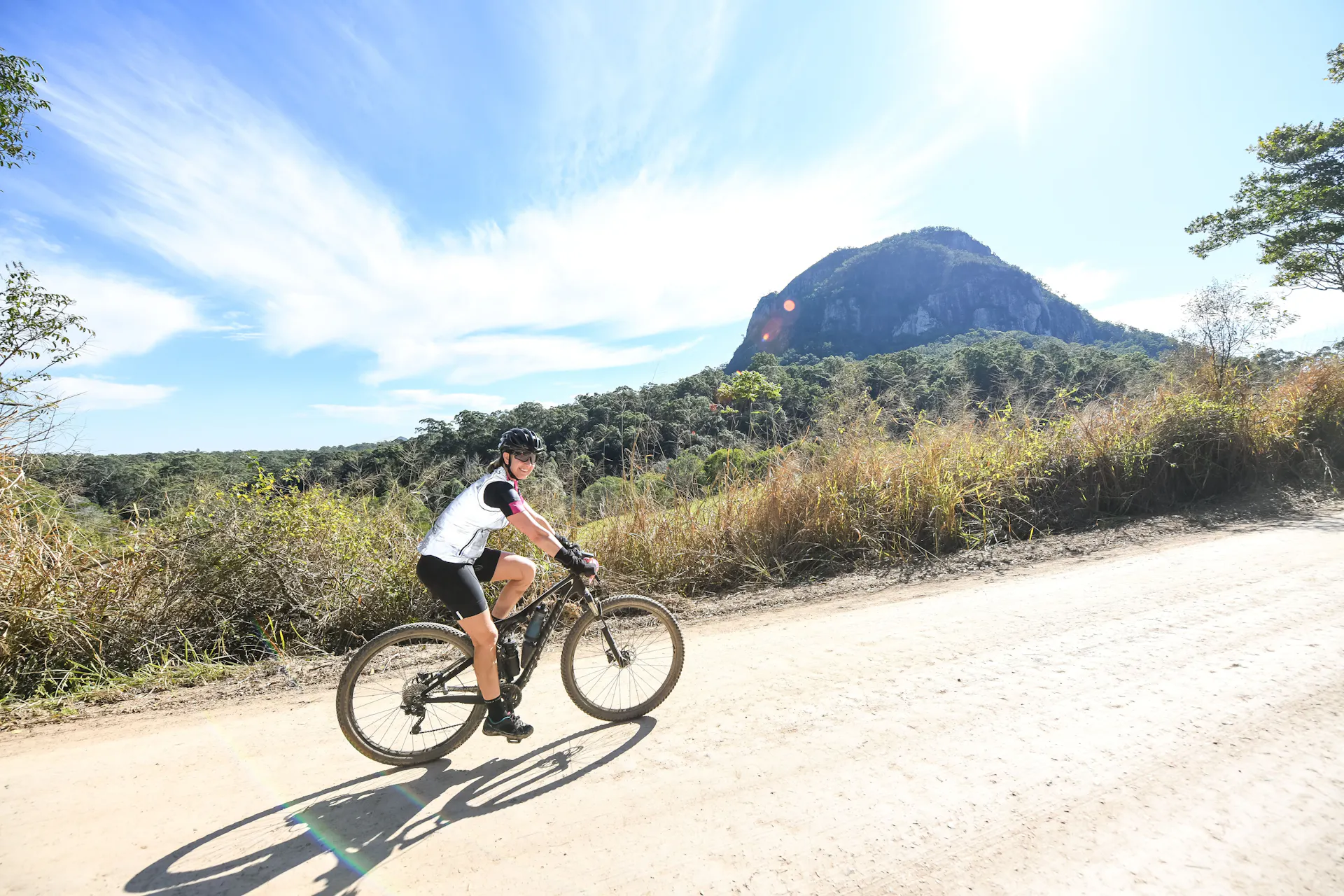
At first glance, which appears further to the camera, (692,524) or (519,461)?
(692,524)

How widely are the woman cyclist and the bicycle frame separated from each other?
12 centimetres

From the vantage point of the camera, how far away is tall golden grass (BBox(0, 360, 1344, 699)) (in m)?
4.47

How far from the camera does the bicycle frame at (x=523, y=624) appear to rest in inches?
126

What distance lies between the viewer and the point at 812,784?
2564mm

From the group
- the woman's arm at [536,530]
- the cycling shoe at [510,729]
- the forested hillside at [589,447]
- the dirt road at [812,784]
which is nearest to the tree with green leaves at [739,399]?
the forested hillside at [589,447]

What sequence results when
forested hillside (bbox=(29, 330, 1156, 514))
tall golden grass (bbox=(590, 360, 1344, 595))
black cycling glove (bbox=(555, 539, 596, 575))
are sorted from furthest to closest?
tall golden grass (bbox=(590, 360, 1344, 595)), forested hillside (bbox=(29, 330, 1156, 514)), black cycling glove (bbox=(555, 539, 596, 575))

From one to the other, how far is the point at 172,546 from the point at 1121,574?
8805 mm

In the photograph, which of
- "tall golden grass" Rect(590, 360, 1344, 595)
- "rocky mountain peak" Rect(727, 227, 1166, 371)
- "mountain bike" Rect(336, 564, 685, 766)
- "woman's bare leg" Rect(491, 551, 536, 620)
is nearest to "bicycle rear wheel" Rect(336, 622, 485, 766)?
"mountain bike" Rect(336, 564, 685, 766)

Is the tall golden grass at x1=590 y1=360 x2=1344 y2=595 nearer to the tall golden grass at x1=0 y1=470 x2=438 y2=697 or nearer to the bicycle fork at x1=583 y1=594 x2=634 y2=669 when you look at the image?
the bicycle fork at x1=583 y1=594 x2=634 y2=669

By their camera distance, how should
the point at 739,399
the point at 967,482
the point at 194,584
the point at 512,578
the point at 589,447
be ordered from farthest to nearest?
1. the point at 739,399
2. the point at 589,447
3. the point at 967,482
4. the point at 194,584
5. the point at 512,578

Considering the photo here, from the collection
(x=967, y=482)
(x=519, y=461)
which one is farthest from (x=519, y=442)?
(x=967, y=482)

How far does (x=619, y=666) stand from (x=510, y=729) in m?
0.80

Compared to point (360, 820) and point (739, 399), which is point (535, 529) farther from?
point (739, 399)

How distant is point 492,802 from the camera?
268cm
